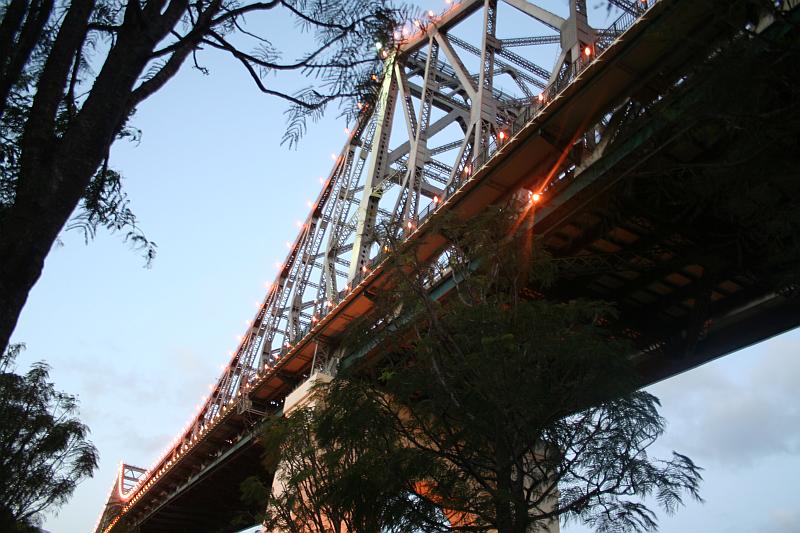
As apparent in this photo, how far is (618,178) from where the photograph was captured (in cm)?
899

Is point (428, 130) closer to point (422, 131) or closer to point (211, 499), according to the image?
point (422, 131)

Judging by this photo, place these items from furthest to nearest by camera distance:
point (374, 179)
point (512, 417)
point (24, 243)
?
point (374, 179) < point (512, 417) < point (24, 243)

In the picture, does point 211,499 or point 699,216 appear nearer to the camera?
point 699,216

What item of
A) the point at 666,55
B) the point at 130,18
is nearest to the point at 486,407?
the point at 130,18

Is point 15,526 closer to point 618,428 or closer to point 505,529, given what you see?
point 505,529

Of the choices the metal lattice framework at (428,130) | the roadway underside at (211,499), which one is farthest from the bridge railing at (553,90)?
the roadway underside at (211,499)

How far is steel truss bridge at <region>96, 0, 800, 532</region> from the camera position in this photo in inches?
298

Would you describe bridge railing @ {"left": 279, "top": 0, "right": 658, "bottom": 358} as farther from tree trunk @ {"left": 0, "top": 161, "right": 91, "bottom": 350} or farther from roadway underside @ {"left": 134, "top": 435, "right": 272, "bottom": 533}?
roadway underside @ {"left": 134, "top": 435, "right": 272, "bottom": 533}

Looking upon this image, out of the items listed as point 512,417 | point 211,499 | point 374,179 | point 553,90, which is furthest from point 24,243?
point 211,499

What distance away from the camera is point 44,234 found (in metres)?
3.16

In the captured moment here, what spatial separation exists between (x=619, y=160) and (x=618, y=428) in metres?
6.76

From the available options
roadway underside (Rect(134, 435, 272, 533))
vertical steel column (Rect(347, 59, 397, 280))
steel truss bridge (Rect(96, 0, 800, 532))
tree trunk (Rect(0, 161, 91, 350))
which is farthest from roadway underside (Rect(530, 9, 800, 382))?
roadway underside (Rect(134, 435, 272, 533))

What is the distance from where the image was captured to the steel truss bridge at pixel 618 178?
7562mm

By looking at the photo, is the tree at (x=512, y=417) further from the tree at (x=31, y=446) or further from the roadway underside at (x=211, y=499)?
the roadway underside at (x=211, y=499)
